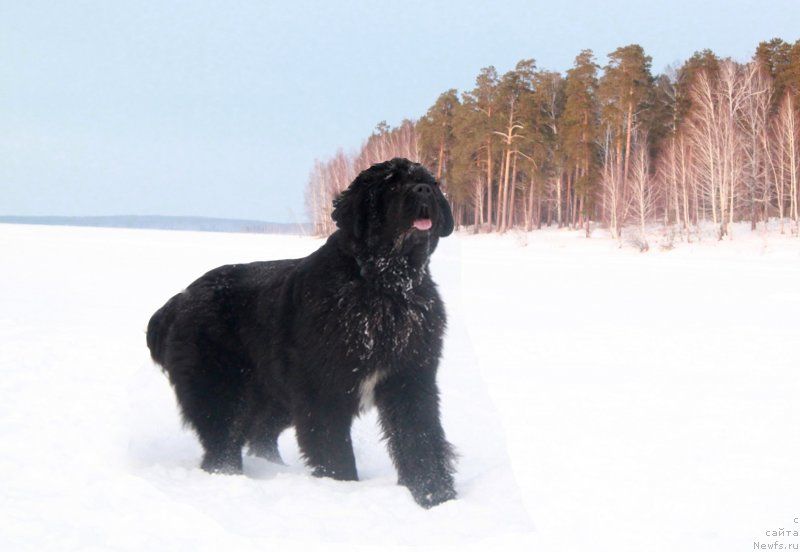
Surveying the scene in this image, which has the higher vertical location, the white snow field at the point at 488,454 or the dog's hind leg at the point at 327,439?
the dog's hind leg at the point at 327,439

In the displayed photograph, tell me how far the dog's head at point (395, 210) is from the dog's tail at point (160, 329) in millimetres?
1565

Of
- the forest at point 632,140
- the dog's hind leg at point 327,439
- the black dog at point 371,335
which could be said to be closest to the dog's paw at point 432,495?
A: the black dog at point 371,335

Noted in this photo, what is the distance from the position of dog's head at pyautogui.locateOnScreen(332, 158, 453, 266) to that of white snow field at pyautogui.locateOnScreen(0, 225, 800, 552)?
1454 millimetres

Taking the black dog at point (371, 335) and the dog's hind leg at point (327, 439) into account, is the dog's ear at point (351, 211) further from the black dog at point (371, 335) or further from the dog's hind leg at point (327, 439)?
the dog's hind leg at point (327, 439)

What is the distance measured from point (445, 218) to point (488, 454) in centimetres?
184

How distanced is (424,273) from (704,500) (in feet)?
6.61

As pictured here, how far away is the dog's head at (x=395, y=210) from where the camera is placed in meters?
4.04

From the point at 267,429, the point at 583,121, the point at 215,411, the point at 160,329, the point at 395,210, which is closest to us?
the point at 395,210

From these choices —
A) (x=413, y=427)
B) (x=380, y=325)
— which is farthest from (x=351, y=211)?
(x=413, y=427)

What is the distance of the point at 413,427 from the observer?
4.18 metres

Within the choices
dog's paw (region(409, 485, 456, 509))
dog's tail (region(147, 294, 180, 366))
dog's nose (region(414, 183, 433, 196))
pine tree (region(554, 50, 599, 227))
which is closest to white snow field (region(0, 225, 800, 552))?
dog's paw (region(409, 485, 456, 509))

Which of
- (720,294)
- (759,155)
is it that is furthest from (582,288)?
(759,155)

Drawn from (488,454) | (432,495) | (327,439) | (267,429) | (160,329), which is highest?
(160,329)

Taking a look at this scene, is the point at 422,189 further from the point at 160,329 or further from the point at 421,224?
the point at 160,329
